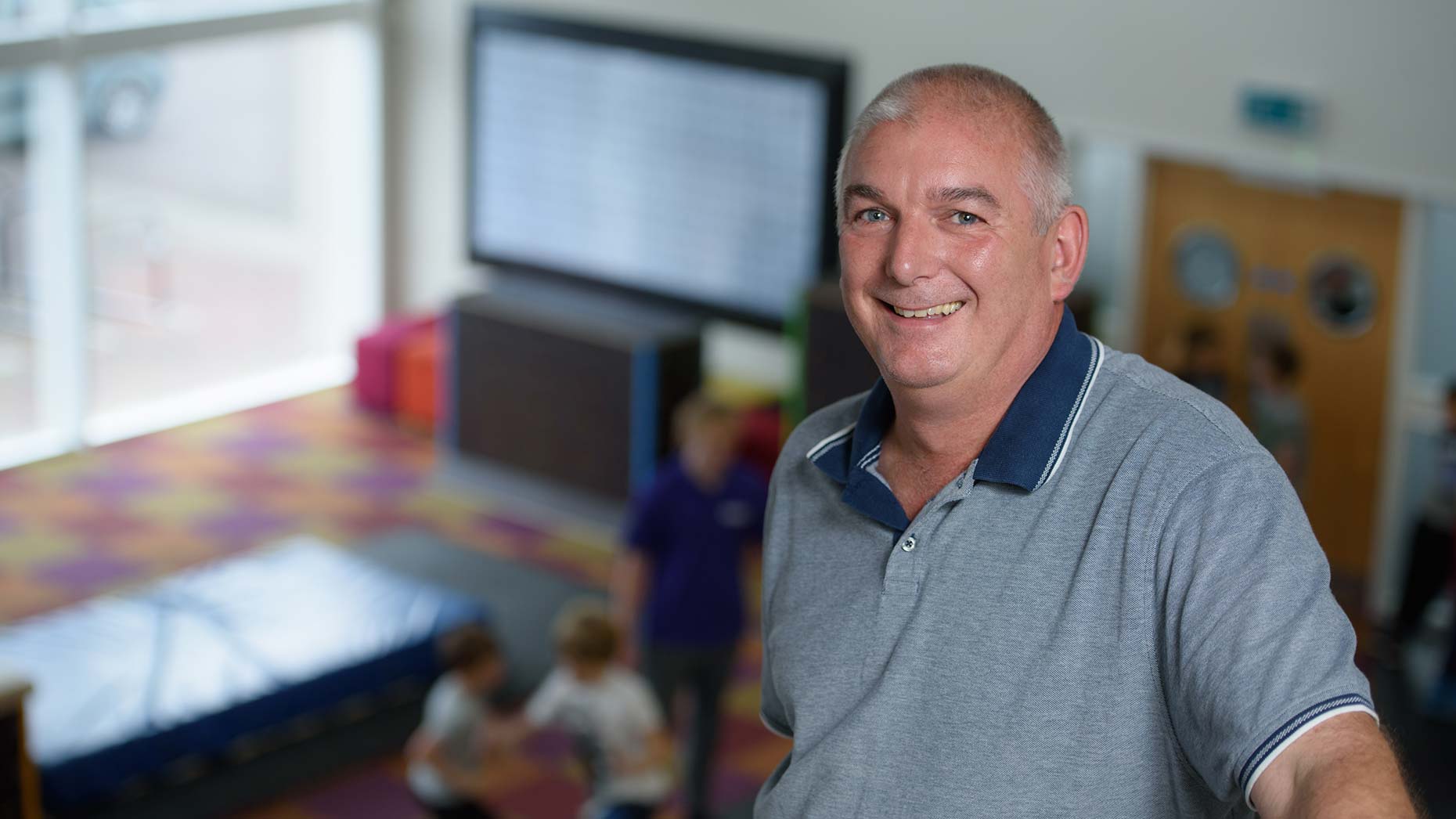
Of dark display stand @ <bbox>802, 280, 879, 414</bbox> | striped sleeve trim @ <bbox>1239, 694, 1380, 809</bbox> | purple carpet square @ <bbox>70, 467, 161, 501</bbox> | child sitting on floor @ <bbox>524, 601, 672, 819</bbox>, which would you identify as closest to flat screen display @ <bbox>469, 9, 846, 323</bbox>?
purple carpet square @ <bbox>70, 467, 161, 501</bbox>

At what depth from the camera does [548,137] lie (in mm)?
10750

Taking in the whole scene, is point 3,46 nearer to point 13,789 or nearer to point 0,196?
point 0,196

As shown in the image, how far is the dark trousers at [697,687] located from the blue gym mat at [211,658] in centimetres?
132

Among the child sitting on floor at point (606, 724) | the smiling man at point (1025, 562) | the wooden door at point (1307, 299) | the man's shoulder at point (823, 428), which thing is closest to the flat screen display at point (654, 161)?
the wooden door at point (1307, 299)

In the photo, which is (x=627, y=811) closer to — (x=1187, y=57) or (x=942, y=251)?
(x=942, y=251)

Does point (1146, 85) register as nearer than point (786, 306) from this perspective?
Yes

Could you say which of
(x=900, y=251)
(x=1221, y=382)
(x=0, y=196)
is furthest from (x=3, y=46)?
(x=900, y=251)

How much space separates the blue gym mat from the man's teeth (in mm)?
4960

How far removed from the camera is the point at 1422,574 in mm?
7621

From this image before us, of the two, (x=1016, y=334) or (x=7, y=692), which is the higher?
(x=1016, y=334)

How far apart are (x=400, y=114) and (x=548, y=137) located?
201 cm

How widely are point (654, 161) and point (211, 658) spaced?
15.6ft

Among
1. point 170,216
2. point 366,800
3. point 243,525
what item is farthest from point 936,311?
point 170,216

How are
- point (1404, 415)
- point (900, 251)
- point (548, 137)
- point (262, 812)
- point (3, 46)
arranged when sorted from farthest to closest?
point (548, 137)
point (3, 46)
point (1404, 415)
point (262, 812)
point (900, 251)
